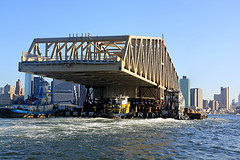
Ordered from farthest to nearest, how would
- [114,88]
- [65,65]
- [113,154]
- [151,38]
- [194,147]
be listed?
[114,88] < [151,38] < [65,65] < [194,147] < [113,154]

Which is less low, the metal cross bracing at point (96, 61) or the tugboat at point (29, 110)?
the metal cross bracing at point (96, 61)

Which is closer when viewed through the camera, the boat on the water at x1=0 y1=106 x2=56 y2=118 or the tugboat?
the boat on the water at x1=0 y1=106 x2=56 y2=118

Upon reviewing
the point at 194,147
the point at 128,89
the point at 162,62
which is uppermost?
the point at 162,62

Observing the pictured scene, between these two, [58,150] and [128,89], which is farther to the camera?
[128,89]

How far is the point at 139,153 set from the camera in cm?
2466

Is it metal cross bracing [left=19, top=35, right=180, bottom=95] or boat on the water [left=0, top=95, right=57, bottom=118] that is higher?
metal cross bracing [left=19, top=35, right=180, bottom=95]

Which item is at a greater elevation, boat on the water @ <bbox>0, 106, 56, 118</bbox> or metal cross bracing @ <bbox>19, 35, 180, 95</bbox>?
metal cross bracing @ <bbox>19, 35, 180, 95</bbox>

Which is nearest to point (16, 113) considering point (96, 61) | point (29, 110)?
point (29, 110)

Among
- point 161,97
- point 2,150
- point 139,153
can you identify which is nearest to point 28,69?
point 2,150

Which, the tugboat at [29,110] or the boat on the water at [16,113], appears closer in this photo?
the boat on the water at [16,113]

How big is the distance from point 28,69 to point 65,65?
896 cm

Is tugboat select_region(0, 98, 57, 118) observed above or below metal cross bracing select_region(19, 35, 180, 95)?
below

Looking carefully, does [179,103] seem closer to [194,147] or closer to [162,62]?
[162,62]

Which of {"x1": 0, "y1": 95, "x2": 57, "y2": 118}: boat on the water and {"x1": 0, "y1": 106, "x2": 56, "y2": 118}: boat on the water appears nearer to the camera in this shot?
{"x1": 0, "y1": 106, "x2": 56, "y2": 118}: boat on the water
